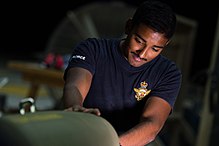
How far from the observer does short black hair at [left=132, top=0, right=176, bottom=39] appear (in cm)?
138

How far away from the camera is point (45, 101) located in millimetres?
5605

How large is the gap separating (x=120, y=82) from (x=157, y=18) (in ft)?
0.94

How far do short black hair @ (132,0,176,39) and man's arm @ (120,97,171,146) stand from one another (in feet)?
0.81

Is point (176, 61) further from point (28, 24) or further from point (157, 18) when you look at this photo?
point (28, 24)

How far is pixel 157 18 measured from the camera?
137 centimetres

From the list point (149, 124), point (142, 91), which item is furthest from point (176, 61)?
point (149, 124)

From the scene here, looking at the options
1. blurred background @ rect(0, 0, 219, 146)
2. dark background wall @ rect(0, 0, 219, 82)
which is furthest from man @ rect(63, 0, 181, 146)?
dark background wall @ rect(0, 0, 219, 82)

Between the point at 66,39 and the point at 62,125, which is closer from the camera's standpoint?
the point at 62,125

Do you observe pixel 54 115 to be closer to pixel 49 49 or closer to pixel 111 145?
pixel 111 145

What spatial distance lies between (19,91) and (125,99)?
176 inches

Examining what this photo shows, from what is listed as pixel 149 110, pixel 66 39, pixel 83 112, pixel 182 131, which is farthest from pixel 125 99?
pixel 66 39

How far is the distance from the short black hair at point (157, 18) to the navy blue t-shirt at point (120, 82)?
19 centimetres

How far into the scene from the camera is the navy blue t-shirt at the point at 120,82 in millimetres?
1544

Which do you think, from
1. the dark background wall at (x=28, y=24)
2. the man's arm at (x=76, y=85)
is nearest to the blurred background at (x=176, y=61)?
the dark background wall at (x=28, y=24)
